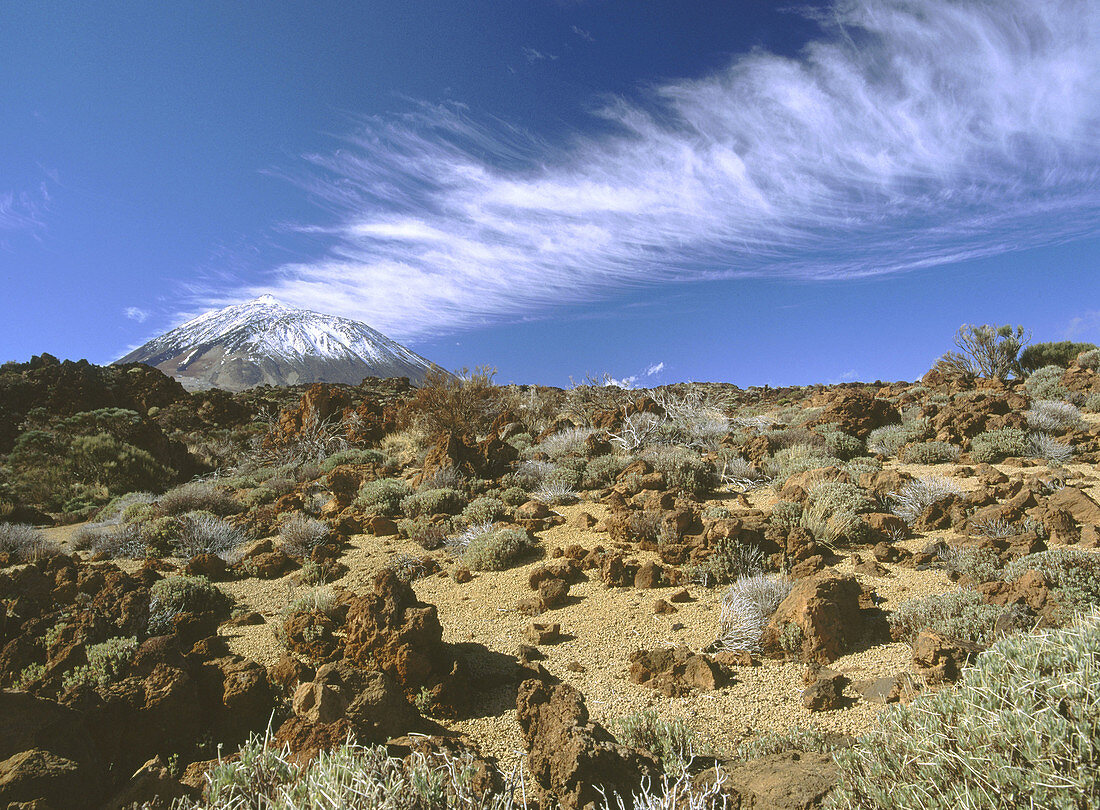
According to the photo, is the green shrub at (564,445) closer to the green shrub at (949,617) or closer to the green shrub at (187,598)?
the green shrub at (187,598)

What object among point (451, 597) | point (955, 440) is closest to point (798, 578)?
point (451, 597)

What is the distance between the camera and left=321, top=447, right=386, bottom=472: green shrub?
1055 centimetres

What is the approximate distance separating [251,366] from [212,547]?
91.7m

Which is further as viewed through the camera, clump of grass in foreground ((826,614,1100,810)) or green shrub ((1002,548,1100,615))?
green shrub ((1002,548,1100,615))

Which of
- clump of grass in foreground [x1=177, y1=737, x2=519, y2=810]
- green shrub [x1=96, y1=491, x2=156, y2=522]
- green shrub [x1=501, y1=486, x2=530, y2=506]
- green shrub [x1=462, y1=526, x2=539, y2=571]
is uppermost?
green shrub [x1=96, y1=491, x2=156, y2=522]

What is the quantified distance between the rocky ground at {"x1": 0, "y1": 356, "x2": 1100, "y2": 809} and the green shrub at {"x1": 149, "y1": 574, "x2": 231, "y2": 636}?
24mm

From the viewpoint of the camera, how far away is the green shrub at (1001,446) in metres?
7.73

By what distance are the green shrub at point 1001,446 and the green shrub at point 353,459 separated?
32.3 ft

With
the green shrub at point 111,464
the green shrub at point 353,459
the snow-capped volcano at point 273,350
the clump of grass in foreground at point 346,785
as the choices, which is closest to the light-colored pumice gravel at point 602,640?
the clump of grass in foreground at point 346,785

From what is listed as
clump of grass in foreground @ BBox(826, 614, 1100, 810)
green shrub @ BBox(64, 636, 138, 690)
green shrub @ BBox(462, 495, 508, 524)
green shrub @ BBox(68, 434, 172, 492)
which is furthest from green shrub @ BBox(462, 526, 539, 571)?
green shrub @ BBox(68, 434, 172, 492)

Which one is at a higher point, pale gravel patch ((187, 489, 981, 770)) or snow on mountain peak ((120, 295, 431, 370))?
snow on mountain peak ((120, 295, 431, 370))

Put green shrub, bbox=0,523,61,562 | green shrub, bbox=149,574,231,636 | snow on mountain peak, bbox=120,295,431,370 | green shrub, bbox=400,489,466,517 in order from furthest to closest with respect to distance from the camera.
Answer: snow on mountain peak, bbox=120,295,431,370
green shrub, bbox=400,489,466,517
green shrub, bbox=0,523,61,562
green shrub, bbox=149,574,231,636

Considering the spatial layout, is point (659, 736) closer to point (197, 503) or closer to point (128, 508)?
point (197, 503)

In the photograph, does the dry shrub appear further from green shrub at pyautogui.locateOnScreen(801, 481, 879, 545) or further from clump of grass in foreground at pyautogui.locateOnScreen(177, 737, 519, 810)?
clump of grass in foreground at pyautogui.locateOnScreen(177, 737, 519, 810)
